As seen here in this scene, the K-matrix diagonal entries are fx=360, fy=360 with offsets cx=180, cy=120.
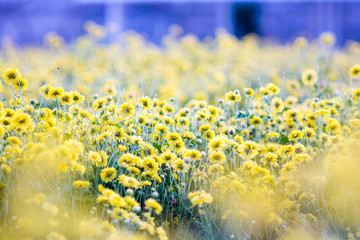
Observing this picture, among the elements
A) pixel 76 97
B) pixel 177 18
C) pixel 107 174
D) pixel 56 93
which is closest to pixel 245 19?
pixel 177 18

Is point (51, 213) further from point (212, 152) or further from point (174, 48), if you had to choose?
point (174, 48)

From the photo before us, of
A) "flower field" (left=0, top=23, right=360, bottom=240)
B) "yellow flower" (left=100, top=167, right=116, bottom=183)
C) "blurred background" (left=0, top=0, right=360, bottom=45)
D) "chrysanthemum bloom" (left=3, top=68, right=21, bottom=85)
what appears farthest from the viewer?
"blurred background" (left=0, top=0, right=360, bottom=45)

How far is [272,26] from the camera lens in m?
13.4

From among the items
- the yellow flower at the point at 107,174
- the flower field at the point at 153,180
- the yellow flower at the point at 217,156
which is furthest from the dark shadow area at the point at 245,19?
the yellow flower at the point at 107,174

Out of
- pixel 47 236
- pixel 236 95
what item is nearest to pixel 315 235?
pixel 236 95

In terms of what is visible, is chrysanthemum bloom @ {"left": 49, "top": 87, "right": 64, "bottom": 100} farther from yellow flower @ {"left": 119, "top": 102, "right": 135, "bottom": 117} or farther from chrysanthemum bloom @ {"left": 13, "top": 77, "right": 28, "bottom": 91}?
yellow flower @ {"left": 119, "top": 102, "right": 135, "bottom": 117}

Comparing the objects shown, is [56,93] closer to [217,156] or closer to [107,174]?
[107,174]

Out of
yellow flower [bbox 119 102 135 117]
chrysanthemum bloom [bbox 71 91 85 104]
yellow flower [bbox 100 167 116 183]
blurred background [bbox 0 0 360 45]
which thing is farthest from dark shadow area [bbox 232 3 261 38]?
yellow flower [bbox 100 167 116 183]

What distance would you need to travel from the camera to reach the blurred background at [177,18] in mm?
12680

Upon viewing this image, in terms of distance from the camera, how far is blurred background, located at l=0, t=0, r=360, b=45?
12.7m

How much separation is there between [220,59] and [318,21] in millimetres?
7146

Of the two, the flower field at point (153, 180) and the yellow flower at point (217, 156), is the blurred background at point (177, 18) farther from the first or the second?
the yellow flower at point (217, 156)

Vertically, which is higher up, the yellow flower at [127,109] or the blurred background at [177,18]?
the blurred background at [177,18]

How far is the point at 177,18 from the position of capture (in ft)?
45.5
